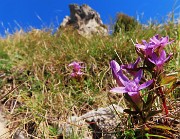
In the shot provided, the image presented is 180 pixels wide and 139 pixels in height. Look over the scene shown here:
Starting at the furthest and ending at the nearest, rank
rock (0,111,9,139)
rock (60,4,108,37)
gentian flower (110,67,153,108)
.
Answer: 1. rock (60,4,108,37)
2. rock (0,111,9,139)
3. gentian flower (110,67,153,108)

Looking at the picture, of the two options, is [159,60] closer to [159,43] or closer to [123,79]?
[159,43]

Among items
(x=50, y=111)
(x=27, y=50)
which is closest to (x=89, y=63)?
(x=50, y=111)

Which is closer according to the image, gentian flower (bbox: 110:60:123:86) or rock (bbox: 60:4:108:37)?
gentian flower (bbox: 110:60:123:86)

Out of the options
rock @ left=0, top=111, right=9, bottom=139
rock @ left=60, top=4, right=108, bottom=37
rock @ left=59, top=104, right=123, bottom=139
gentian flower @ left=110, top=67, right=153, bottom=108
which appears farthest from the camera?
rock @ left=60, top=4, right=108, bottom=37

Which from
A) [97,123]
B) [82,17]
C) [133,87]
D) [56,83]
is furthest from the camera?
[82,17]

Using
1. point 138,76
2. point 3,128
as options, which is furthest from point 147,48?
point 3,128

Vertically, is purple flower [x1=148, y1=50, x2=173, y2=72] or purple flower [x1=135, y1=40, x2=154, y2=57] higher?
purple flower [x1=135, y1=40, x2=154, y2=57]

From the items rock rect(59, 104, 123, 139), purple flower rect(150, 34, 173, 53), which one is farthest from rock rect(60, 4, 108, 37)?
purple flower rect(150, 34, 173, 53)

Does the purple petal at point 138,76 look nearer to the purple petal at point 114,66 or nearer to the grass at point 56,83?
the purple petal at point 114,66

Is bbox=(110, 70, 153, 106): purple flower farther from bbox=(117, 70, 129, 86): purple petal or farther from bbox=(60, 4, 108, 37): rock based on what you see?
bbox=(60, 4, 108, 37): rock
